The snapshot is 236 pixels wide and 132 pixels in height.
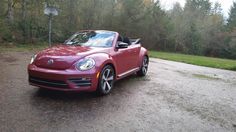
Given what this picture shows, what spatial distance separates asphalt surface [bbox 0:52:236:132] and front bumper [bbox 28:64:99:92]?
0.94 feet

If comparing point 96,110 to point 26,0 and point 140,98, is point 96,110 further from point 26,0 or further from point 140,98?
point 26,0

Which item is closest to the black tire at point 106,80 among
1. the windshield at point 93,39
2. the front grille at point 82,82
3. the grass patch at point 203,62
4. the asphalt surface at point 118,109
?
the asphalt surface at point 118,109

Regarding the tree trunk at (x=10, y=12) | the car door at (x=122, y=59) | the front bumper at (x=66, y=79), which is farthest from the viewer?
the tree trunk at (x=10, y=12)

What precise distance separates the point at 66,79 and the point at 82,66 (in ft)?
1.36

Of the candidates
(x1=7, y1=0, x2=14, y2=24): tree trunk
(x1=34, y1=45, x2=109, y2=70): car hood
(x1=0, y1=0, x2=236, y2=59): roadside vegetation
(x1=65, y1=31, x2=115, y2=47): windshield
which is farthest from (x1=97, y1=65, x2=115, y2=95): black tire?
(x1=7, y1=0, x2=14, y2=24): tree trunk

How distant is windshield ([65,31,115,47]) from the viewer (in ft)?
21.1

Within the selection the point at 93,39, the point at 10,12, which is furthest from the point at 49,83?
the point at 10,12

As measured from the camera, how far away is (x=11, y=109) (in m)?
4.50

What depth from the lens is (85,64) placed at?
5.21 meters

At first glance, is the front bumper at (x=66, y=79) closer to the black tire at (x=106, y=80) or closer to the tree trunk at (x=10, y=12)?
the black tire at (x=106, y=80)

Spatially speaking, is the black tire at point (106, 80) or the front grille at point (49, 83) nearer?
the front grille at point (49, 83)

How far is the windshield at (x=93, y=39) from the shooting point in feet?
21.1

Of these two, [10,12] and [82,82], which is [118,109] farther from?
[10,12]

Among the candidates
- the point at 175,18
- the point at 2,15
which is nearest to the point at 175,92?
the point at 2,15
